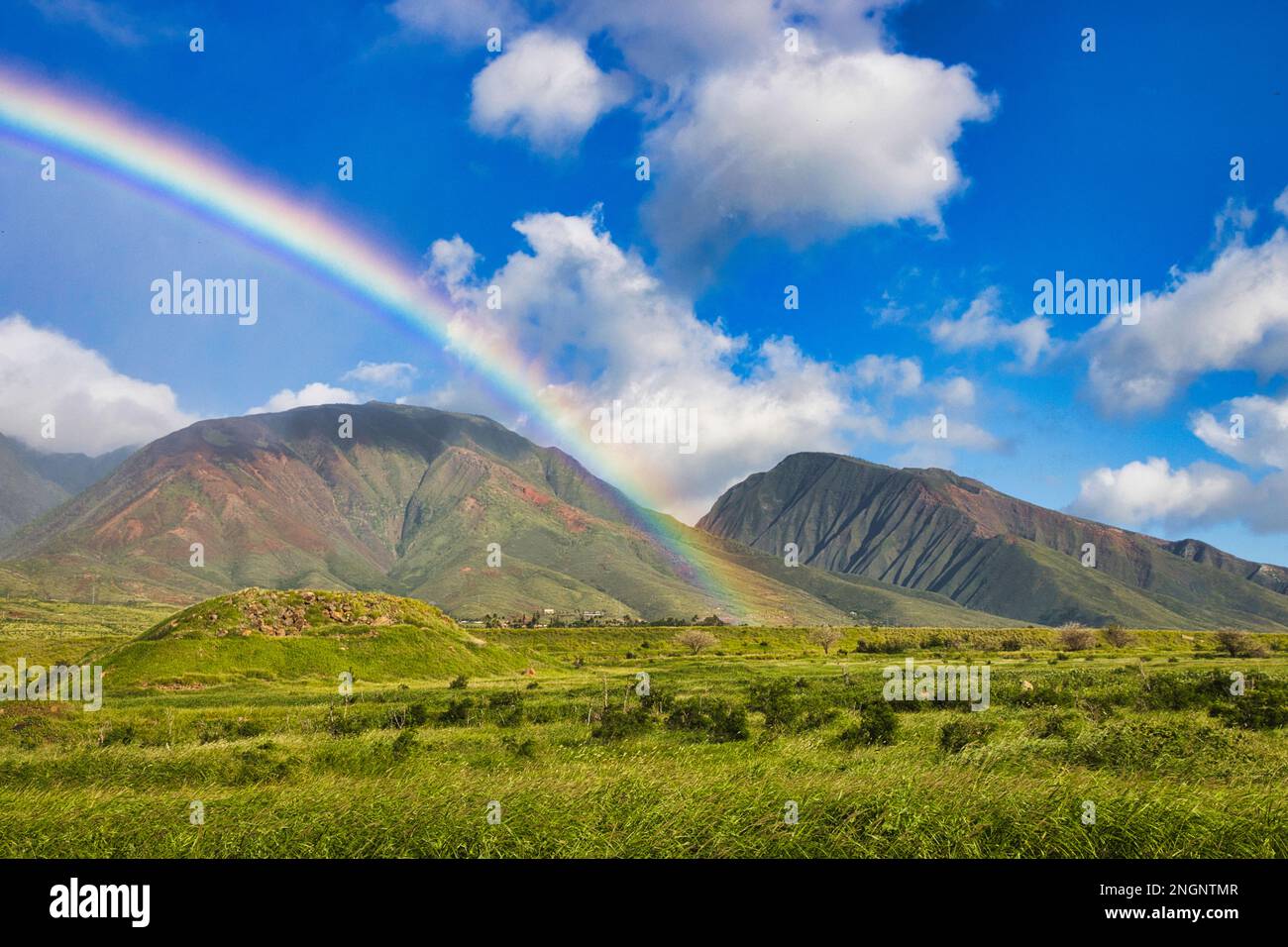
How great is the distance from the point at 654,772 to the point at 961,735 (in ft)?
52.7

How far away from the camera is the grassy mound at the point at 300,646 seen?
283ft

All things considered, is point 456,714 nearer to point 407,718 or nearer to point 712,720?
point 407,718

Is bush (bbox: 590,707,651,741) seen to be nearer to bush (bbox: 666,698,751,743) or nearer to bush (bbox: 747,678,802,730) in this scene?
bush (bbox: 666,698,751,743)

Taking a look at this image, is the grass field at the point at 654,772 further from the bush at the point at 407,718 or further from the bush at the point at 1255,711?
the bush at the point at 407,718

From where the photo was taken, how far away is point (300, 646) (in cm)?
9644

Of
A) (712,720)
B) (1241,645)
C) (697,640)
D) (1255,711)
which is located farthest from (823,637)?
(1255,711)

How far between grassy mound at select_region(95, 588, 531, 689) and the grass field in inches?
223

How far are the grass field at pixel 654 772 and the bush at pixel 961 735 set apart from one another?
0.14 m

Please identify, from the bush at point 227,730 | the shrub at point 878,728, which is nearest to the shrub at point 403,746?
the bush at point 227,730
